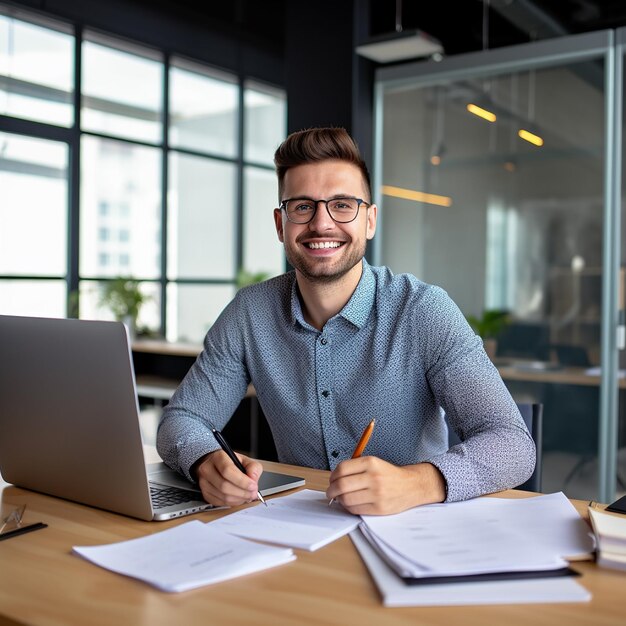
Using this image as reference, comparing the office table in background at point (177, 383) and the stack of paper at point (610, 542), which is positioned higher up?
the stack of paper at point (610, 542)

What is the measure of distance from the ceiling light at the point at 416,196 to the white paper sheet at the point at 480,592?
3460 mm

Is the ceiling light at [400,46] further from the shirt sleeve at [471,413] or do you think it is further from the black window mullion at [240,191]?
the black window mullion at [240,191]

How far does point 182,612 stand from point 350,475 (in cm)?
40

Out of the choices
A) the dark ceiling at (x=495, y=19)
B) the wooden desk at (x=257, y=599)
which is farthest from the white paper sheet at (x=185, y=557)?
the dark ceiling at (x=495, y=19)

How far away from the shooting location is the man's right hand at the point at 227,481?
1.31m

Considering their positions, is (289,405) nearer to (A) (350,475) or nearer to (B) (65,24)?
(A) (350,475)

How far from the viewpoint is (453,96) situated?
14.0ft

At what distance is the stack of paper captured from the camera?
1.03 m

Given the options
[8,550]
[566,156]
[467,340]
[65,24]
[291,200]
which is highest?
[65,24]

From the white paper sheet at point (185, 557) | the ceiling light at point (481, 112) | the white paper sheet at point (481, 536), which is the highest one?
the ceiling light at point (481, 112)

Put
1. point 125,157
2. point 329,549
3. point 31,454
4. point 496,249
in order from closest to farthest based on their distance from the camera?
point 329,549 → point 31,454 → point 496,249 → point 125,157

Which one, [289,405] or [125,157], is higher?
[125,157]

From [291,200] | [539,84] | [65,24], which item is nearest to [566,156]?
[539,84]

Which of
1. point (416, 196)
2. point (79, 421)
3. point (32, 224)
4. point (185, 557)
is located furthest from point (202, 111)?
point (185, 557)
